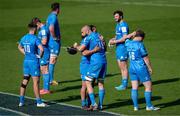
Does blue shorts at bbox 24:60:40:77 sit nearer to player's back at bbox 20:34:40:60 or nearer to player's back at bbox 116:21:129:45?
player's back at bbox 20:34:40:60

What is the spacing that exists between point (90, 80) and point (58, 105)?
1574mm

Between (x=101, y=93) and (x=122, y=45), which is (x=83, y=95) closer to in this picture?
(x=101, y=93)

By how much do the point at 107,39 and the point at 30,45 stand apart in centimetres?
1454

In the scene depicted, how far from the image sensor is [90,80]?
17.5 metres

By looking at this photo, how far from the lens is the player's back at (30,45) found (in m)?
18.2

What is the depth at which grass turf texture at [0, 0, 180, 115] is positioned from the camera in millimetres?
19767

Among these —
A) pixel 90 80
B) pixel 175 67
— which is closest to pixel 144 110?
pixel 90 80

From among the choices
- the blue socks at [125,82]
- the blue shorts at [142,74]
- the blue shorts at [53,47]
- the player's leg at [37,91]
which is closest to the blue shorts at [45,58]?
the blue shorts at [53,47]

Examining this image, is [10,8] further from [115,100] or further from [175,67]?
[115,100]

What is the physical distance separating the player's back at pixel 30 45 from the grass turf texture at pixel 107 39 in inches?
72.8

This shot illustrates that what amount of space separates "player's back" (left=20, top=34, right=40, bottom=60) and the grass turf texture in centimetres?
185

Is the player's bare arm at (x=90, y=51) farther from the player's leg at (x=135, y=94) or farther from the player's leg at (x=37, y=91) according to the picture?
the player's leg at (x=37, y=91)

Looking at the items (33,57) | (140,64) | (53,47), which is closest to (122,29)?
(53,47)

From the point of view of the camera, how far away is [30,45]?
1823 cm
